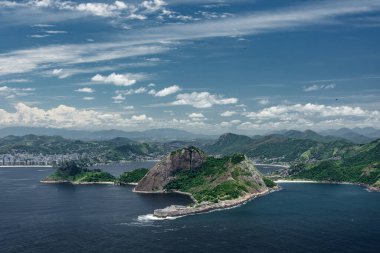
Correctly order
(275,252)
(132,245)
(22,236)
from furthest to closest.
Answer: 1. (22,236)
2. (132,245)
3. (275,252)

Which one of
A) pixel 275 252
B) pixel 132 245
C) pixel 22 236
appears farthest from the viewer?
pixel 22 236

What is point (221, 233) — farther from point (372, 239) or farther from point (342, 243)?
point (372, 239)

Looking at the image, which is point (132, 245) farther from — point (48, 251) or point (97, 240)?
point (48, 251)

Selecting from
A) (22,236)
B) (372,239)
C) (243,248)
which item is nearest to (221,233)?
(243,248)

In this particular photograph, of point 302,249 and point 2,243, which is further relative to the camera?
point 2,243

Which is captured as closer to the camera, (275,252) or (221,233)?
(275,252)

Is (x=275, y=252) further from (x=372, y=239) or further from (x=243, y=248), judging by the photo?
(x=372, y=239)

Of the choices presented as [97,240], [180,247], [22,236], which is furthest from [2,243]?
Result: [180,247]
